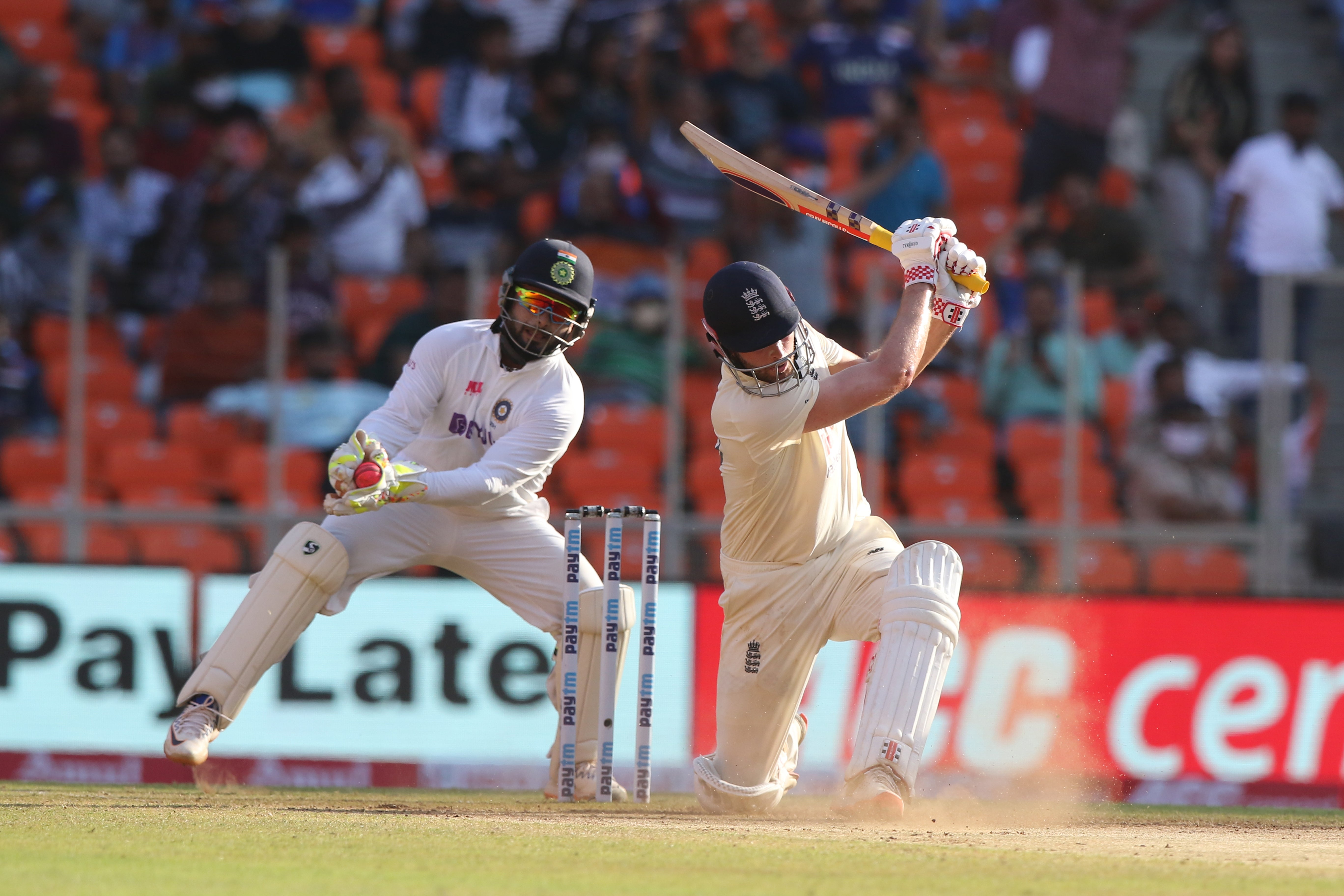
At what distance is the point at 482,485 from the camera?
6.74 metres

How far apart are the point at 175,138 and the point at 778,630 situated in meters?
8.10

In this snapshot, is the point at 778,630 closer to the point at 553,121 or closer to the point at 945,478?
the point at 945,478

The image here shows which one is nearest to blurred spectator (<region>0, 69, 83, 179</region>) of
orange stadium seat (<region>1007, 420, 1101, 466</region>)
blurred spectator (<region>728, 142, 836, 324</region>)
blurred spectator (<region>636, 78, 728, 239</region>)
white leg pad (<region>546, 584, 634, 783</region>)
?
blurred spectator (<region>636, 78, 728, 239</region>)

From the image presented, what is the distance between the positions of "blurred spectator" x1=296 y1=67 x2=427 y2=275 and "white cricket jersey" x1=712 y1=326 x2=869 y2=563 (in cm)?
601

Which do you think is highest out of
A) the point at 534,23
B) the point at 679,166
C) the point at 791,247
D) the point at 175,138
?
the point at 534,23

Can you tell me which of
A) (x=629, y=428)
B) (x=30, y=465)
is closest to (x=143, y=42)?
(x=30, y=465)

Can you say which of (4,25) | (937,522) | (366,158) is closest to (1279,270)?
(937,522)

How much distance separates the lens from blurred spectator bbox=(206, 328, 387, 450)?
1051 cm

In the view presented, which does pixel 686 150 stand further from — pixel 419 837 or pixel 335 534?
pixel 419 837

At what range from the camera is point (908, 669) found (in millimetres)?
6254

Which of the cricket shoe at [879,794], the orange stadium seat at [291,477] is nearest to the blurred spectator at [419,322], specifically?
the orange stadium seat at [291,477]

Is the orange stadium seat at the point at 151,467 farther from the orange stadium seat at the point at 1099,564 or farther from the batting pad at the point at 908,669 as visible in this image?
the batting pad at the point at 908,669

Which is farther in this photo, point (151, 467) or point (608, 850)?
point (151, 467)

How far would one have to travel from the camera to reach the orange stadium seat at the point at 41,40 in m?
14.4
